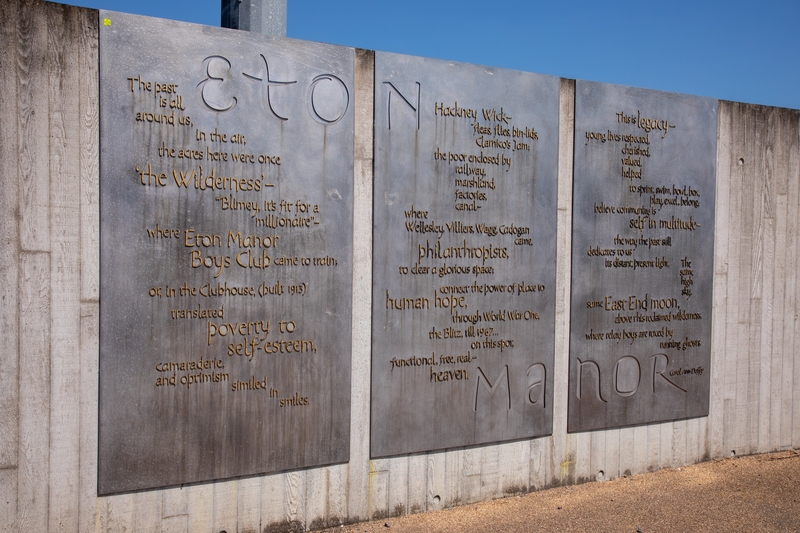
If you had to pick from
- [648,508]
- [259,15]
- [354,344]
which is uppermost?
[259,15]

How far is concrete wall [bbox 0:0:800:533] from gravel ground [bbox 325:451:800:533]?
0.12 meters

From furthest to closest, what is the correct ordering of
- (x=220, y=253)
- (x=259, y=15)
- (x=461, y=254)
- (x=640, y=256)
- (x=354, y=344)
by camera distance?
(x=259, y=15) → (x=640, y=256) → (x=461, y=254) → (x=354, y=344) → (x=220, y=253)

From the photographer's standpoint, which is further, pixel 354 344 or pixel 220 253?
pixel 354 344

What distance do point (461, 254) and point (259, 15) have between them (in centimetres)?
326

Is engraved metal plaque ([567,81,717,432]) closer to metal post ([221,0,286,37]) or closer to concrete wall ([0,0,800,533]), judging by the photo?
concrete wall ([0,0,800,533])

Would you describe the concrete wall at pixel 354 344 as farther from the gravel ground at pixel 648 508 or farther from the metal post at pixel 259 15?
the metal post at pixel 259 15

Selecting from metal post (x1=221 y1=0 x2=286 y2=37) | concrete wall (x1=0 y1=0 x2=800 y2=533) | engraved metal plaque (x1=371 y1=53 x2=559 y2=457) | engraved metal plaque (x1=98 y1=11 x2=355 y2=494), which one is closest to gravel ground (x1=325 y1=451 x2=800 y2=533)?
concrete wall (x1=0 y1=0 x2=800 y2=533)

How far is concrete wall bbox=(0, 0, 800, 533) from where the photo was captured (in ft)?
12.3

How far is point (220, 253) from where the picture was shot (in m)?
4.18

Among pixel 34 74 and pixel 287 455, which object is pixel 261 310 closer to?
pixel 287 455

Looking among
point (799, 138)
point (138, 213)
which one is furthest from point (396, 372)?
point (799, 138)

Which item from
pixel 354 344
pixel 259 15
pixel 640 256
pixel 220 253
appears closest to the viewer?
pixel 220 253

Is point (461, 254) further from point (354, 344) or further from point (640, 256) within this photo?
point (640, 256)

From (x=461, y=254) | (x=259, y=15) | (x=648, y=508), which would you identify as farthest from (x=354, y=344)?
(x=259, y=15)
